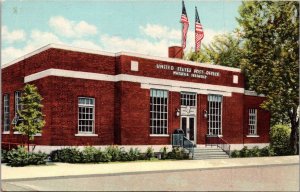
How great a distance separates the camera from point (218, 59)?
160 ft

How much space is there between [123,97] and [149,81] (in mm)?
2202

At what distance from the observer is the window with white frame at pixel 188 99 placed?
93.6 ft

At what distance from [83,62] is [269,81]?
13.7 meters

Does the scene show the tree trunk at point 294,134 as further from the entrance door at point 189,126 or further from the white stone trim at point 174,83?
the entrance door at point 189,126

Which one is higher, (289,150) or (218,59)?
(218,59)

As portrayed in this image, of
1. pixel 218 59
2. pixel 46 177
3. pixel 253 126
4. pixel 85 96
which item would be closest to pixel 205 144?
pixel 253 126

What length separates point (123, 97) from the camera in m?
25.4

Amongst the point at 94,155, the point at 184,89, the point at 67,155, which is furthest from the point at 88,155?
the point at 184,89

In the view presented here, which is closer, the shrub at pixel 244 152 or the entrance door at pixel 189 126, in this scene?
the entrance door at pixel 189 126

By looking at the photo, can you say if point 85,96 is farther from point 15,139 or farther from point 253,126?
point 253,126

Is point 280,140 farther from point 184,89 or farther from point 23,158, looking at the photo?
point 23,158

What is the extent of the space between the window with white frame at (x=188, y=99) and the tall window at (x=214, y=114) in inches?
59.7

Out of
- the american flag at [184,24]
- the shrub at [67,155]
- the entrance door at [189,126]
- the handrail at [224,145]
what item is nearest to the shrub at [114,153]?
the shrub at [67,155]

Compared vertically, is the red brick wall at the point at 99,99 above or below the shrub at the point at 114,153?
above
